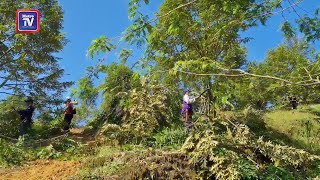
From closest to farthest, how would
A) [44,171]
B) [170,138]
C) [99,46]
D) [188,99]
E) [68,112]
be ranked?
[99,46]
[44,171]
[170,138]
[188,99]
[68,112]

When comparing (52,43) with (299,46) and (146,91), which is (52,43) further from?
(299,46)

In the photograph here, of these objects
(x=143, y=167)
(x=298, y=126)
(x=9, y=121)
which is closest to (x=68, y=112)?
(x=9, y=121)

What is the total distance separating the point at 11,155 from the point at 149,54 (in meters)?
6.37

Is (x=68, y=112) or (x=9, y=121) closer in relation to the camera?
(x=9, y=121)

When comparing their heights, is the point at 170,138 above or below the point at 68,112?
below

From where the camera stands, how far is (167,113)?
14.2 meters

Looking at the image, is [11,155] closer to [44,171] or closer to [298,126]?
[44,171]

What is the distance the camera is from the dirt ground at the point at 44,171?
967 centimetres

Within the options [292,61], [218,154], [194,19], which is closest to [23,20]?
[194,19]

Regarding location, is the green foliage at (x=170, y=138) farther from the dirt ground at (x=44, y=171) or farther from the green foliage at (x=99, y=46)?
the green foliage at (x=99, y=46)

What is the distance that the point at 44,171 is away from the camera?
1032 cm

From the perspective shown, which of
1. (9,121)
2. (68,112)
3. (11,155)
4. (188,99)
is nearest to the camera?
(11,155)

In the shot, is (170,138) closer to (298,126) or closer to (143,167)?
(143,167)

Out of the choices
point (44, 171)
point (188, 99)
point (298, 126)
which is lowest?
point (44, 171)
